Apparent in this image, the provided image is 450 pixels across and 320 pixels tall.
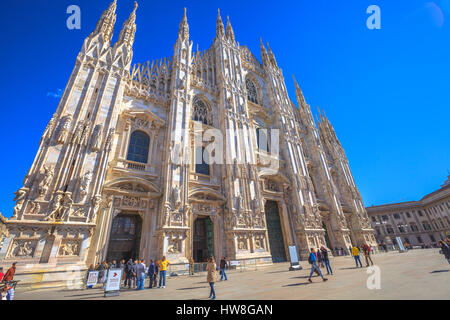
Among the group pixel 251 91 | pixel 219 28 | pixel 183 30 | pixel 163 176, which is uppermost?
pixel 219 28

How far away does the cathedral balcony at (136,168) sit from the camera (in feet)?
45.8

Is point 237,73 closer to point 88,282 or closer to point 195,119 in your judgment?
point 195,119

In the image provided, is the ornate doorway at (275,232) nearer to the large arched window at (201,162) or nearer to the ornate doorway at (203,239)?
the ornate doorway at (203,239)

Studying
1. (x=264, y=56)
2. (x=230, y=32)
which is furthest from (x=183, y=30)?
(x=264, y=56)

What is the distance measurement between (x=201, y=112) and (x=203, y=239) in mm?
13036

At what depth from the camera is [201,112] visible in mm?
21625

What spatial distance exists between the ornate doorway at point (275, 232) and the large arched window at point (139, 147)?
43.0 ft

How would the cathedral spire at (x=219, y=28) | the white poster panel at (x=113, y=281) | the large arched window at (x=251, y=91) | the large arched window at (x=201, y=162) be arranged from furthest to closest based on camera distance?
1. the large arched window at (x=251, y=91)
2. the cathedral spire at (x=219, y=28)
3. the large arched window at (x=201, y=162)
4. the white poster panel at (x=113, y=281)

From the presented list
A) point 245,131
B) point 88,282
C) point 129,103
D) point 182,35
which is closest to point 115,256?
point 88,282

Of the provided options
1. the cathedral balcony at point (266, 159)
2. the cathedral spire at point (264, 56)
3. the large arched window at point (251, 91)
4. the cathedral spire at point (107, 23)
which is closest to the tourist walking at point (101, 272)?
the cathedral balcony at point (266, 159)

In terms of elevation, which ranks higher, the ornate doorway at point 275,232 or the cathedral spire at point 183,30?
the cathedral spire at point 183,30

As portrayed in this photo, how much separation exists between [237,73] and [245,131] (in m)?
9.24

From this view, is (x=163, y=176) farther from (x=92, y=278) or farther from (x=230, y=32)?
(x=230, y=32)
